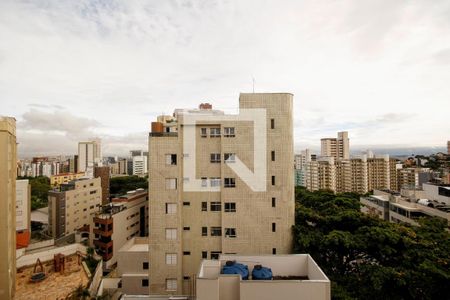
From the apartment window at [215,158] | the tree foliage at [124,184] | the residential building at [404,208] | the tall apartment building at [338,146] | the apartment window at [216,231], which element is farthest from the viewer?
the tall apartment building at [338,146]

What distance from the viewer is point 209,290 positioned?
36.3 ft

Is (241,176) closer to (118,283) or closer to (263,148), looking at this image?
(263,148)

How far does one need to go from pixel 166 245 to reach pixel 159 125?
7632mm

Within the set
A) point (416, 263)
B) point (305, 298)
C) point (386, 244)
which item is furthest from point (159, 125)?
point (416, 263)

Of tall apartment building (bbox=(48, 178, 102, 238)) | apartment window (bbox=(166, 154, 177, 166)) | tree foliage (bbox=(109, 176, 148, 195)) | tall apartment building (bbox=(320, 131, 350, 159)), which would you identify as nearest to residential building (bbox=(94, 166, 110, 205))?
tree foliage (bbox=(109, 176, 148, 195))

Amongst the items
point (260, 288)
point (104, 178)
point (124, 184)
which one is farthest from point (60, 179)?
point (260, 288)

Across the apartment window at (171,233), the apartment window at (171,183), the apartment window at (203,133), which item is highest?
the apartment window at (203,133)

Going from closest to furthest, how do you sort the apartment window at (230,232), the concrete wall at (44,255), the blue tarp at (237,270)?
the blue tarp at (237,270), the apartment window at (230,232), the concrete wall at (44,255)

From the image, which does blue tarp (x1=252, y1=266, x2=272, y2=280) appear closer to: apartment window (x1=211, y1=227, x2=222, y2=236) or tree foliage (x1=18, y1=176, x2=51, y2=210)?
apartment window (x1=211, y1=227, x2=222, y2=236)

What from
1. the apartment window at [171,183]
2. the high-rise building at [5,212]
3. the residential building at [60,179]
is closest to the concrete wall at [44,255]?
the high-rise building at [5,212]

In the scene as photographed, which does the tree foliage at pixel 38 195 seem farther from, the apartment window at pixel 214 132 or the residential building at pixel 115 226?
the apartment window at pixel 214 132

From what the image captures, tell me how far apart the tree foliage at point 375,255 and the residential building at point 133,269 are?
1104 cm

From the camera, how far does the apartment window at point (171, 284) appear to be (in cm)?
1669

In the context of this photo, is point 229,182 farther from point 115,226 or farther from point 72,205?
point 72,205
